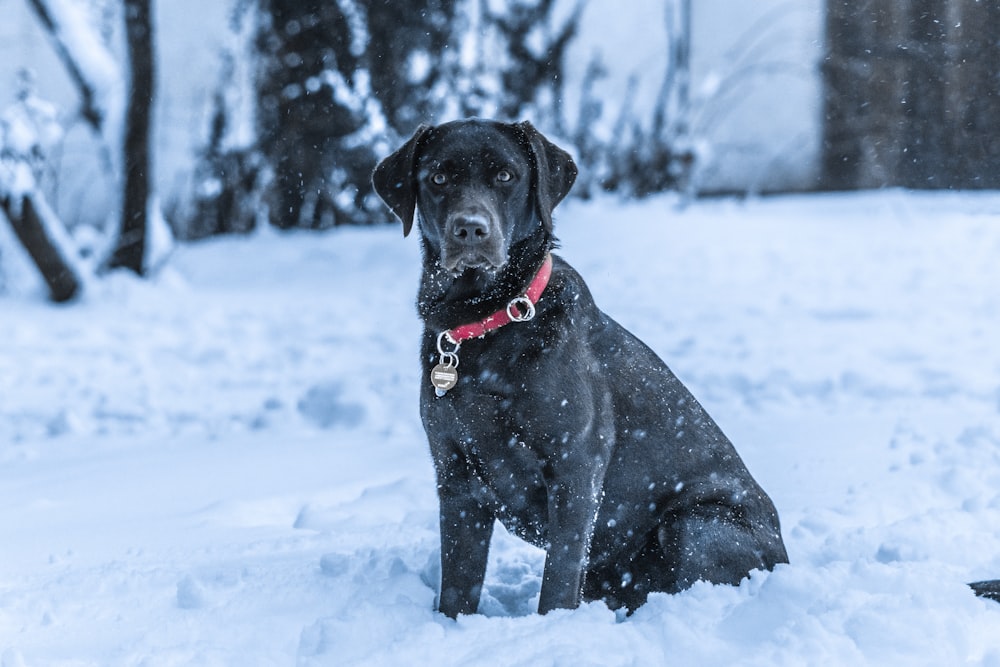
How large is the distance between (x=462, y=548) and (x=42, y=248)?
7030 mm

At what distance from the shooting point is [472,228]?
2.72m

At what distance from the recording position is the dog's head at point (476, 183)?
111 inches

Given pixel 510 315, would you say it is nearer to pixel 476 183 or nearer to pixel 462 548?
pixel 476 183

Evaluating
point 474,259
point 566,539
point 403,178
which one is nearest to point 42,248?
point 403,178

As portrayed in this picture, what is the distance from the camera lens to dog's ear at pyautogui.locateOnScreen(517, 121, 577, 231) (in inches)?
116

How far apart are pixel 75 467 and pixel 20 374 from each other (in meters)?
2.35

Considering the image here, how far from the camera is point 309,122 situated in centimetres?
999

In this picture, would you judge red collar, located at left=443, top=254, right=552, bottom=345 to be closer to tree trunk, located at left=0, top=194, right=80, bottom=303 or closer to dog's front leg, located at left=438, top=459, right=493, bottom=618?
dog's front leg, located at left=438, top=459, right=493, bottom=618

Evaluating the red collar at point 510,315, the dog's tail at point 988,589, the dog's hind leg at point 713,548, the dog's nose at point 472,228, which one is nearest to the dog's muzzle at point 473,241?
the dog's nose at point 472,228

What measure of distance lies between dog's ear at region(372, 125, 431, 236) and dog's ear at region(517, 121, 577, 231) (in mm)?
322

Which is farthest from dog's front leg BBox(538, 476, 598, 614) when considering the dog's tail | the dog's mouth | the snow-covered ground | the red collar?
the dog's tail

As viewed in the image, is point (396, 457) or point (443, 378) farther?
point (396, 457)

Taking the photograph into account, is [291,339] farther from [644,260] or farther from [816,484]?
[816,484]

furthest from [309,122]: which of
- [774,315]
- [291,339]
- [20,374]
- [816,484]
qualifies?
[816,484]
